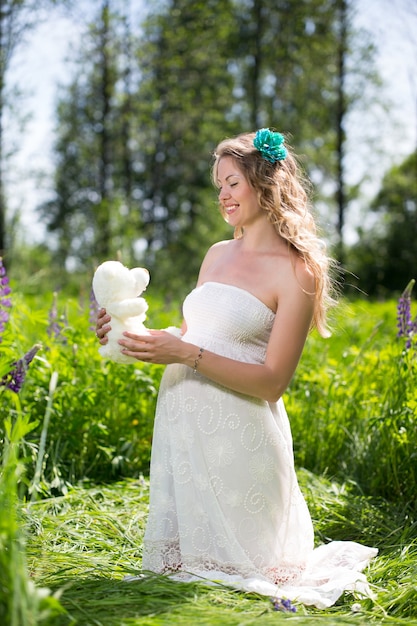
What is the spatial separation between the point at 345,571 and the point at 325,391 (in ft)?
6.56

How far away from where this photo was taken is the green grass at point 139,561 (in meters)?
2.18

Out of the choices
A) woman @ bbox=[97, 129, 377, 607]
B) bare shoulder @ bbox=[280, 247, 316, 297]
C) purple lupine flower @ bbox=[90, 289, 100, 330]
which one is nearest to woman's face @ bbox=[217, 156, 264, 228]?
woman @ bbox=[97, 129, 377, 607]

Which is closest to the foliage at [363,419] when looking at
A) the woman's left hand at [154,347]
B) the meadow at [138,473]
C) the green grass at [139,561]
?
the meadow at [138,473]

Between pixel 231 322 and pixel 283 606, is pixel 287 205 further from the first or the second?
pixel 283 606

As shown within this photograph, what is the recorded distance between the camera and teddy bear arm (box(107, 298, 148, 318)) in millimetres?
2516

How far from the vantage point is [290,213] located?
9.00 ft

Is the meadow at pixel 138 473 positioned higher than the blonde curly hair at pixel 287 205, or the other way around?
the blonde curly hair at pixel 287 205

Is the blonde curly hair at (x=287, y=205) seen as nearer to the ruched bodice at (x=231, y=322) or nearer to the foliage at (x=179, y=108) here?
the ruched bodice at (x=231, y=322)

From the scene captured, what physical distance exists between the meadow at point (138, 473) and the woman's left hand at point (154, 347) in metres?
0.31

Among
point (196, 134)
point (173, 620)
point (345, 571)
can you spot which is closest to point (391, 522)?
point (345, 571)

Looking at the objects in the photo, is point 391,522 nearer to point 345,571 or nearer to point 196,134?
point 345,571

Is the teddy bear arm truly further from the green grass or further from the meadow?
the green grass

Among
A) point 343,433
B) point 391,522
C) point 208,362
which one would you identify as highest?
point 208,362

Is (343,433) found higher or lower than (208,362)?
lower
